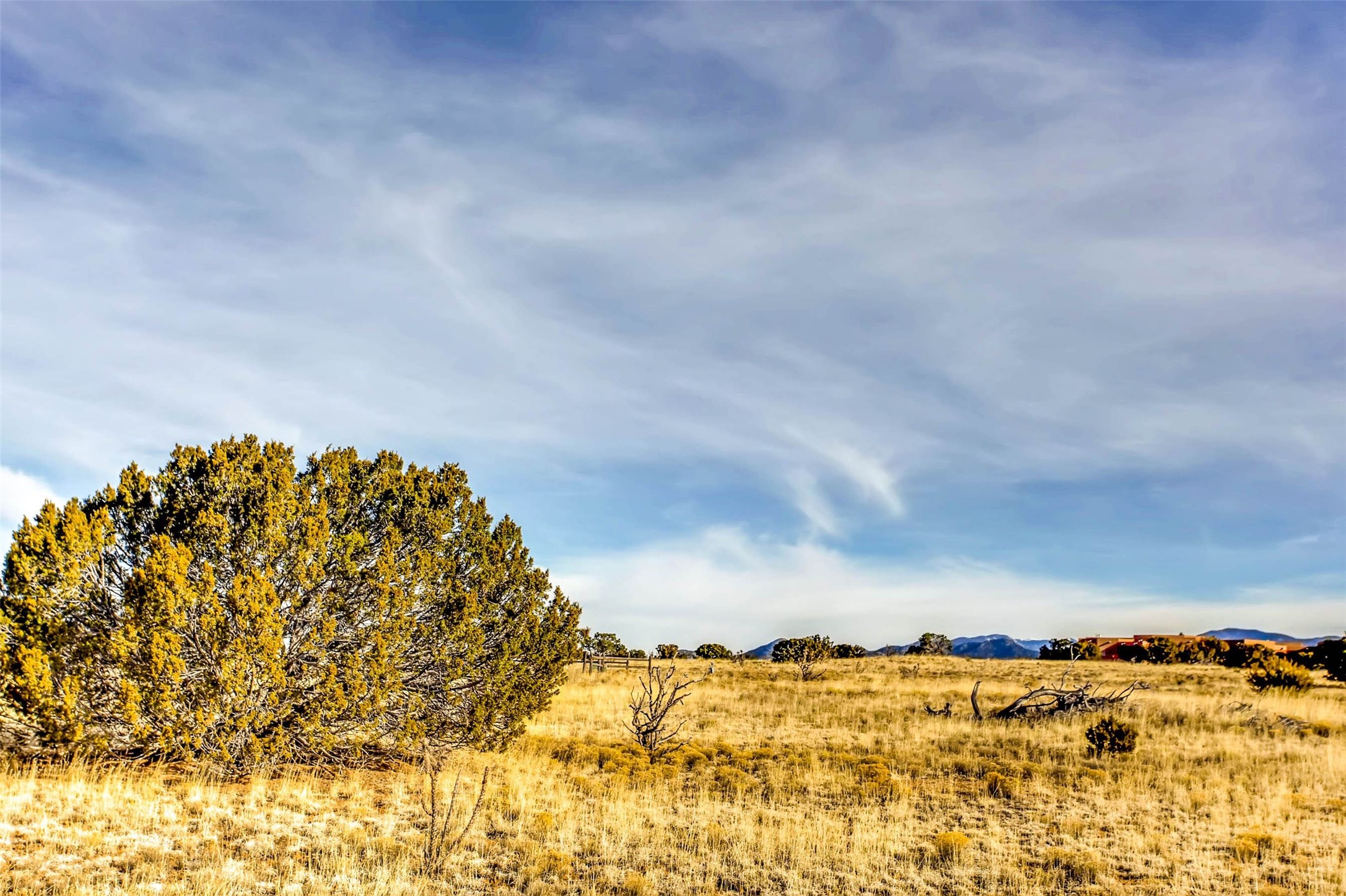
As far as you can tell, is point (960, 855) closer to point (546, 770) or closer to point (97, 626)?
point (546, 770)

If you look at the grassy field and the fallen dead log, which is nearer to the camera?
Answer: the grassy field

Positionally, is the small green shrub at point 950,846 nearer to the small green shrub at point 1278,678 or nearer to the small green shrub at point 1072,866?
the small green shrub at point 1072,866

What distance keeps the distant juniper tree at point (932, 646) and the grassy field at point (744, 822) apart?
179ft

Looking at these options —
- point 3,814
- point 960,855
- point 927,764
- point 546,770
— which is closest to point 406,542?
point 546,770

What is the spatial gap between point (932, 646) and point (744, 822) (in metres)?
66.0

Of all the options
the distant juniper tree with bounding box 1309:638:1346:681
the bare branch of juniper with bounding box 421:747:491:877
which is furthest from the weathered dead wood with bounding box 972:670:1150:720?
the distant juniper tree with bounding box 1309:638:1346:681

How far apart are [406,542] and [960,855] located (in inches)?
414

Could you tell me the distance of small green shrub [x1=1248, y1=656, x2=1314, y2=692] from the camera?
98.1 ft

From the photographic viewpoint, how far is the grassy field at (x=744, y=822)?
8867 millimetres

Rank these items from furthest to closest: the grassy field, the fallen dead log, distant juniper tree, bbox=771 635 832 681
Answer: distant juniper tree, bbox=771 635 832 681
the fallen dead log
the grassy field

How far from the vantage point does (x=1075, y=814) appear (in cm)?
1232

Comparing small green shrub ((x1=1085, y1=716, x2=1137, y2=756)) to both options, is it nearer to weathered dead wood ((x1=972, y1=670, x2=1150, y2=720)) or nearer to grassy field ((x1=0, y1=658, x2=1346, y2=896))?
grassy field ((x1=0, y1=658, x2=1346, y2=896))

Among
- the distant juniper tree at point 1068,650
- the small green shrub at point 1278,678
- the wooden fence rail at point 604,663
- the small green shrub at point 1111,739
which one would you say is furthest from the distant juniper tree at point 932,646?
the small green shrub at point 1111,739

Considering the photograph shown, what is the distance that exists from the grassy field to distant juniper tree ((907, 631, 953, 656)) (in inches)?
2152
